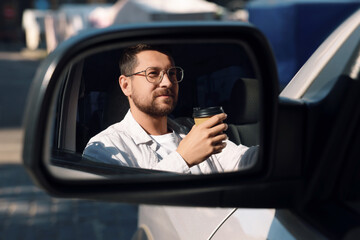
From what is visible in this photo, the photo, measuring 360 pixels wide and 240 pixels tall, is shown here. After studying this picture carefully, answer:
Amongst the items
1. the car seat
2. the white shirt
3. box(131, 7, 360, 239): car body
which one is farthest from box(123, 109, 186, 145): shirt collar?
box(131, 7, 360, 239): car body

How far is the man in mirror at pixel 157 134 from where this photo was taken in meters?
1.33

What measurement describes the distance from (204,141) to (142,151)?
0.14m

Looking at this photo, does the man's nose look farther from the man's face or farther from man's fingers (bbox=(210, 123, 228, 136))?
man's fingers (bbox=(210, 123, 228, 136))

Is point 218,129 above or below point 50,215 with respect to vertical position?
above

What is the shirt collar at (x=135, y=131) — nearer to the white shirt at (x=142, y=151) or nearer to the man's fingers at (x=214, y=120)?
the white shirt at (x=142, y=151)

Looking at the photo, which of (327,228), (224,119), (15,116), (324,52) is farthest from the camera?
(15,116)

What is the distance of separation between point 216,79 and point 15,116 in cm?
1290

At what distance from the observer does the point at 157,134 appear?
55.6 inches

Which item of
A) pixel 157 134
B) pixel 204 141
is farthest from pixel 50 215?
pixel 204 141

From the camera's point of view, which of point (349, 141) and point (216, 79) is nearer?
point (349, 141)

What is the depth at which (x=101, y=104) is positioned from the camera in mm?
1408

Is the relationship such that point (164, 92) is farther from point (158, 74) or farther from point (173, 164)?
point (173, 164)

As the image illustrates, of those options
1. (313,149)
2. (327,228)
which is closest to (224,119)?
(313,149)

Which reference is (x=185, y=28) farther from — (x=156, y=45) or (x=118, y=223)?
(x=118, y=223)
